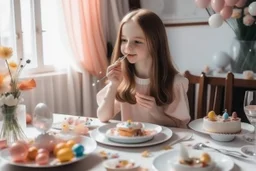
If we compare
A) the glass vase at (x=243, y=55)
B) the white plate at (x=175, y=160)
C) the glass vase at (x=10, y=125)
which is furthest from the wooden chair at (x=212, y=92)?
the glass vase at (x=10, y=125)

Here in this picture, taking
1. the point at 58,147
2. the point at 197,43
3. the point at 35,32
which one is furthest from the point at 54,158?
the point at 197,43

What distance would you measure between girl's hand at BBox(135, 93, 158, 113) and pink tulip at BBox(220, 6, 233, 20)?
1.01m

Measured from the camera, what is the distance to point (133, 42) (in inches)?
56.6

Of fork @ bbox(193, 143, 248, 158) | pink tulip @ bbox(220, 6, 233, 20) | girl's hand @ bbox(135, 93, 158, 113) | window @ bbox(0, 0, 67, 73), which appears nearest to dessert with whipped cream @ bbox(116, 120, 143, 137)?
fork @ bbox(193, 143, 248, 158)

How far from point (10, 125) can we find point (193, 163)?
0.63 metres

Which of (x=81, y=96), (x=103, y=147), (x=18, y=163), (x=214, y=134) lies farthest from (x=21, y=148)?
(x=81, y=96)

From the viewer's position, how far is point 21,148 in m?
0.96

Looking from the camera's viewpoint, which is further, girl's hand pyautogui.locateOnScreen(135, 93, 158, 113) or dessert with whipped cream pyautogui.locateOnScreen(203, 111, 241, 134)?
girl's hand pyautogui.locateOnScreen(135, 93, 158, 113)

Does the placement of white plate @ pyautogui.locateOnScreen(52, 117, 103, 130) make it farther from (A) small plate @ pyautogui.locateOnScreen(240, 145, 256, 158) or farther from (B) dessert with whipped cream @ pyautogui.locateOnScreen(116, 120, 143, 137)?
(A) small plate @ pyautogui.locateOnScreen(240, 145, 256, 158)

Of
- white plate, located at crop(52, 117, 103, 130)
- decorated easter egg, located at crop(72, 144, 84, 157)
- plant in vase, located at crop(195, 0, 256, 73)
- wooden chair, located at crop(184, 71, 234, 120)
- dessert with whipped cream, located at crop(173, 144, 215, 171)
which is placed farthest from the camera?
plant in vase, located at crop(195, 0, 256, 73)

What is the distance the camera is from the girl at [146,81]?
1.47 m

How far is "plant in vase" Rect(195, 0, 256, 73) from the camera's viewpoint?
2211 millimetres

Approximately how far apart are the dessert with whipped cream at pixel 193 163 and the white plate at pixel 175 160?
2 centimetres

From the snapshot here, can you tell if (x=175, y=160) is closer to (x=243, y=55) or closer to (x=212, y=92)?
(x=212, y=92)
